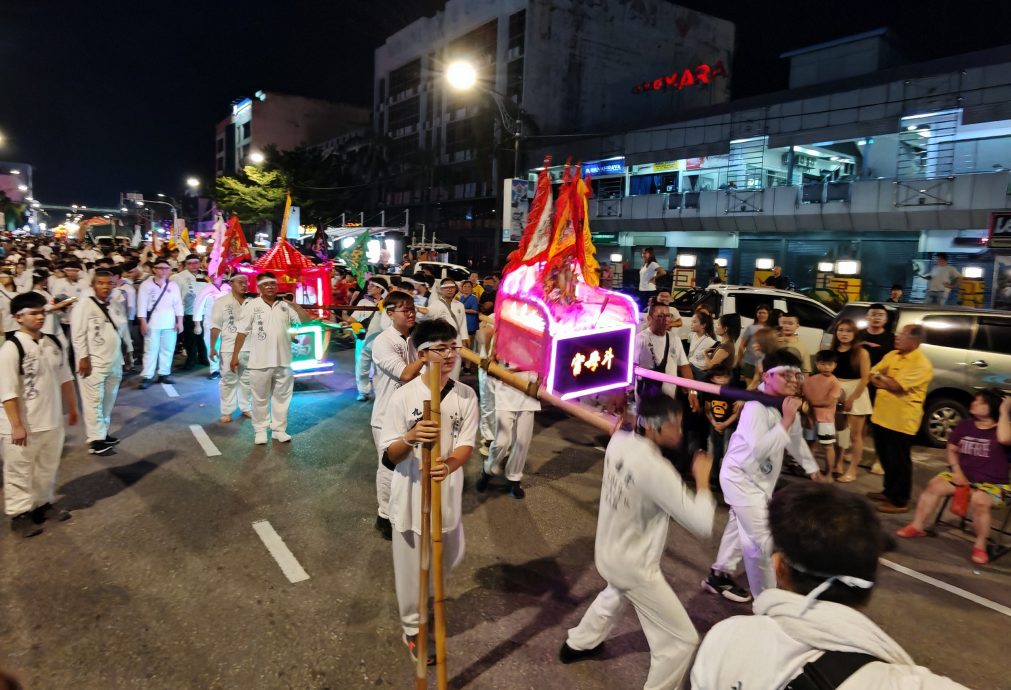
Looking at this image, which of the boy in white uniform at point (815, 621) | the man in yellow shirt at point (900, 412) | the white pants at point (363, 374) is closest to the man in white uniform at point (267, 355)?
the white pants at point (363, 374)


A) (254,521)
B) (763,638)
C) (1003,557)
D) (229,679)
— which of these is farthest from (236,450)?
(1003,557)

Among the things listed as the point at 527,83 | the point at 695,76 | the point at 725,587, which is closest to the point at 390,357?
the point at 725,587

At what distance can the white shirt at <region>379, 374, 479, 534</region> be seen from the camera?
356cm

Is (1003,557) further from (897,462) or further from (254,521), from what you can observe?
(254,521)

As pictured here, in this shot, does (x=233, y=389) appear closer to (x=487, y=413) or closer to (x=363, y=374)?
(x=363, y=374)

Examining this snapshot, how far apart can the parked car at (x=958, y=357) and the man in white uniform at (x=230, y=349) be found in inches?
352

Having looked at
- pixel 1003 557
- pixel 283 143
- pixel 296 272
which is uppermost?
pixel 283 143

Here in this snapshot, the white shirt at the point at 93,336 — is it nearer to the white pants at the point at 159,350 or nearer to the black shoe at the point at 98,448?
the black shoe at the point at 98,448

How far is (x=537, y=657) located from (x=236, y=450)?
16.4 ft

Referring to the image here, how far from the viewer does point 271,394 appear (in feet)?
26.0

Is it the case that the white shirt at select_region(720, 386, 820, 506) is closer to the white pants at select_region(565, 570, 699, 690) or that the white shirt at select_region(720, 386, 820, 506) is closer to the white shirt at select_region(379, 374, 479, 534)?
the white pants at select_region(565, 570, 699, 690)

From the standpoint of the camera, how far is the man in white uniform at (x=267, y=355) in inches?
297

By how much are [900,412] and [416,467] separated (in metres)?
5.14

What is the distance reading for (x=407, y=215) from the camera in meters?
44.2
